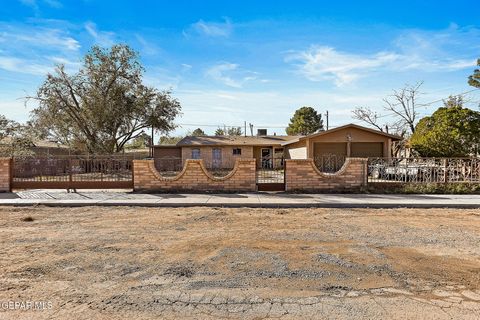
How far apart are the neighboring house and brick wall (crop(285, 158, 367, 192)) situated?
10271 millimetres

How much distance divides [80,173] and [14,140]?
14.6 m

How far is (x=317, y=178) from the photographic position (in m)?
12.1

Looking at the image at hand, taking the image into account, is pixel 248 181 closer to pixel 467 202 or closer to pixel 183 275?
pixel 467 202

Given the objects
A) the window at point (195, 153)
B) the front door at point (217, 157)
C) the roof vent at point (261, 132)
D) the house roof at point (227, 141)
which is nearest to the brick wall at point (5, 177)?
the house roof at point (227, 141)

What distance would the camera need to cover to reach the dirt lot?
3428 mm

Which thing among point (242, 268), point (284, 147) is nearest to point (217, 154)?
point (284, 147)

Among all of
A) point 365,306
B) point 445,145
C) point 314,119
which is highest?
point 314,119

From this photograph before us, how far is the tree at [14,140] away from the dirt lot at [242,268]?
58.0 feet

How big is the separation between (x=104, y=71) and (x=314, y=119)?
36262mm

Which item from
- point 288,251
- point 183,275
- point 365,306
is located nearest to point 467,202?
point 288,251

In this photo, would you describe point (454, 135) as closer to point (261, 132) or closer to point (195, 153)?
point (195, 153)

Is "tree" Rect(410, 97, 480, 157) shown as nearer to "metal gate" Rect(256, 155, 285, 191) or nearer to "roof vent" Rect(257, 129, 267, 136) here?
"metal gate" Rect(256, 155, 285, 191)

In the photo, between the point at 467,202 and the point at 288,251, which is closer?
the point at 288,251

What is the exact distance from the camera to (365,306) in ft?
11.3
